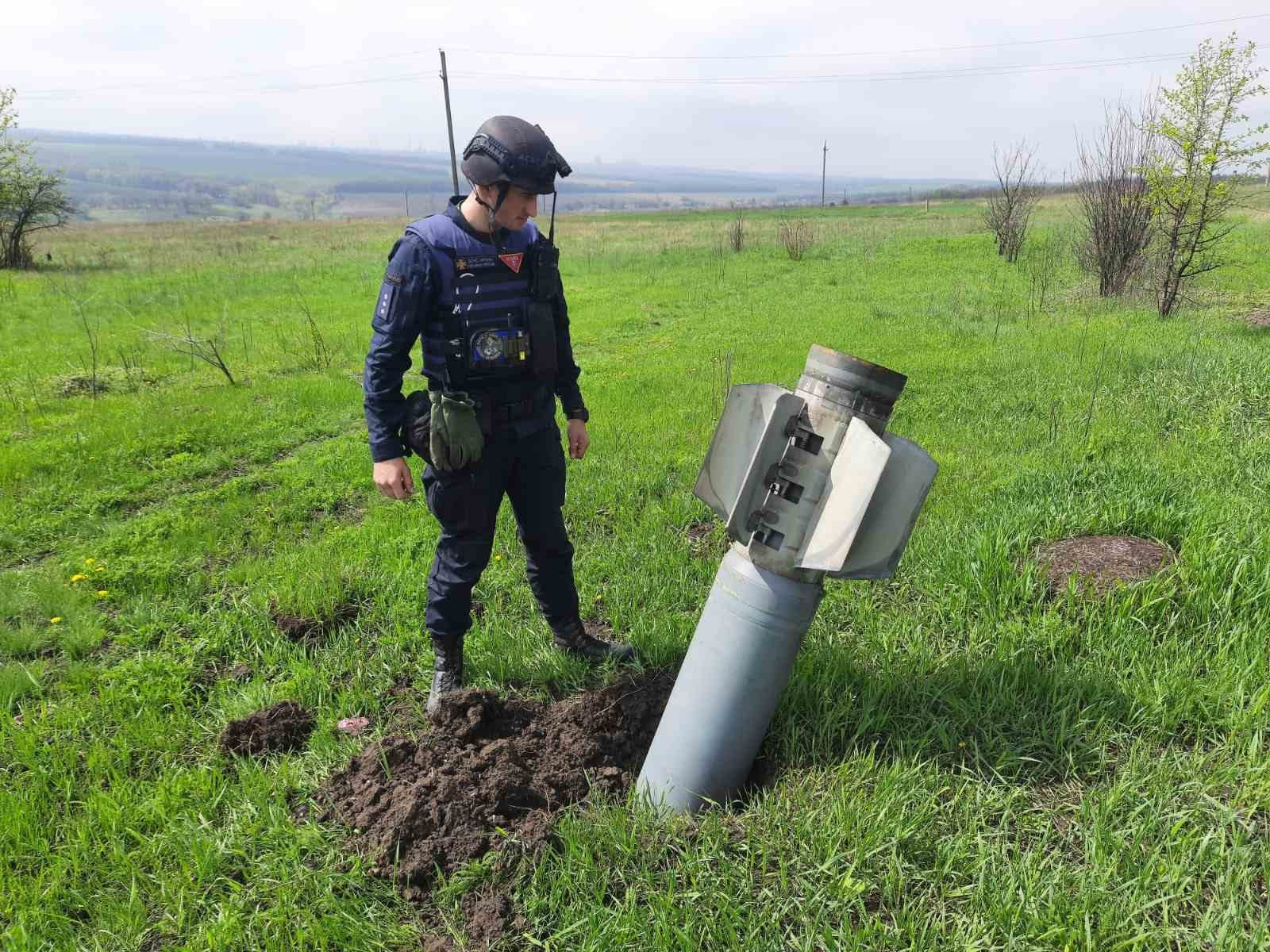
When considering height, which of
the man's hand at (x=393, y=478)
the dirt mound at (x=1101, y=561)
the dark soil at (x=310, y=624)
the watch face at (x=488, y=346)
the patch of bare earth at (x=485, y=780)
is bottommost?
the dark soil at (x=310, y=624)

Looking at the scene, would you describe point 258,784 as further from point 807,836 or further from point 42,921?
point 807,836

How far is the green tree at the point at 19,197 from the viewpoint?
20703 millimetres

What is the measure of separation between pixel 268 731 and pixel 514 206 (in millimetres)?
2106

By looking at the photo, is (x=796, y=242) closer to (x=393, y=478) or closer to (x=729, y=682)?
(x=393, y=478)

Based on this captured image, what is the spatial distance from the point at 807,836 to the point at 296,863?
Answer: 57.2 inches

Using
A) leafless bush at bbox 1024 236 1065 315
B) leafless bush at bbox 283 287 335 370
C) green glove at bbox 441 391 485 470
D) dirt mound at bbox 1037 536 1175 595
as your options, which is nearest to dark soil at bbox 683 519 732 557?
dirt mound at bbox 1037 536 1175 595

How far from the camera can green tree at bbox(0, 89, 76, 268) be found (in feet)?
67.9

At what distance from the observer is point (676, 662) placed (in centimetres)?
311

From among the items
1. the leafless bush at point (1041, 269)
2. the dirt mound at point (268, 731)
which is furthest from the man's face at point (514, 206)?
the leafless bush at point (1041, 269)

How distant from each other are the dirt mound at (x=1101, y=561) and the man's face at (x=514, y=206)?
8.69ft

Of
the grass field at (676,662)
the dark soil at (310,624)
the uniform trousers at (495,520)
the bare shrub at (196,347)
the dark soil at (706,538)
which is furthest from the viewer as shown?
the bare shrub at (196,347)

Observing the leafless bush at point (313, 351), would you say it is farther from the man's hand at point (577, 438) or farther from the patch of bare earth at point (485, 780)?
the patch of bare earth at point (485, 780)

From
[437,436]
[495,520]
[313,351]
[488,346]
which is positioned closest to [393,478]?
[437,436]

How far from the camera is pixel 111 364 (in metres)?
9.79
